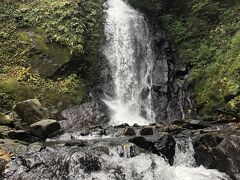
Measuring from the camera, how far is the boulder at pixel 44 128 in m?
13.4

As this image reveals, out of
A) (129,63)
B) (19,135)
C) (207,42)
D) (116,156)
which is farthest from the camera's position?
(129,63)

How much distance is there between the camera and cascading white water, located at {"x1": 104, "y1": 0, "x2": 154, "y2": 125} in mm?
20047

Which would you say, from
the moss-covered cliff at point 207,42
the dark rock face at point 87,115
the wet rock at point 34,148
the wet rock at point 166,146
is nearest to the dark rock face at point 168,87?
the moss-covered cliff at point 207,42

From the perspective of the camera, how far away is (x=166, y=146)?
10.6 m

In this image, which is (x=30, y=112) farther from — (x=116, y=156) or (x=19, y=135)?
(x=116, y=156)

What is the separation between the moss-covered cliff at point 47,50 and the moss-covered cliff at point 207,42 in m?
4.89

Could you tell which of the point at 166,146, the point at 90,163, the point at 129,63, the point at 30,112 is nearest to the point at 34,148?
the point at 90,163

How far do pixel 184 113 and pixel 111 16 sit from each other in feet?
30.6

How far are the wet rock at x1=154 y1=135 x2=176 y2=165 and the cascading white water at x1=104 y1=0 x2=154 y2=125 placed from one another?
25.6ft

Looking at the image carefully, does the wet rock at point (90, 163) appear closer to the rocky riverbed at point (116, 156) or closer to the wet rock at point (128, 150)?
the rocky riverbed at point (116, 156)

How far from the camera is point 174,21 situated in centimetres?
2408

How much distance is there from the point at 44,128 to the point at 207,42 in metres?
11.9

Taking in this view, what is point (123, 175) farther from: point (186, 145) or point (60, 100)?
point (60, 100)

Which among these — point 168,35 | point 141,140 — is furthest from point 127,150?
point 168,35
